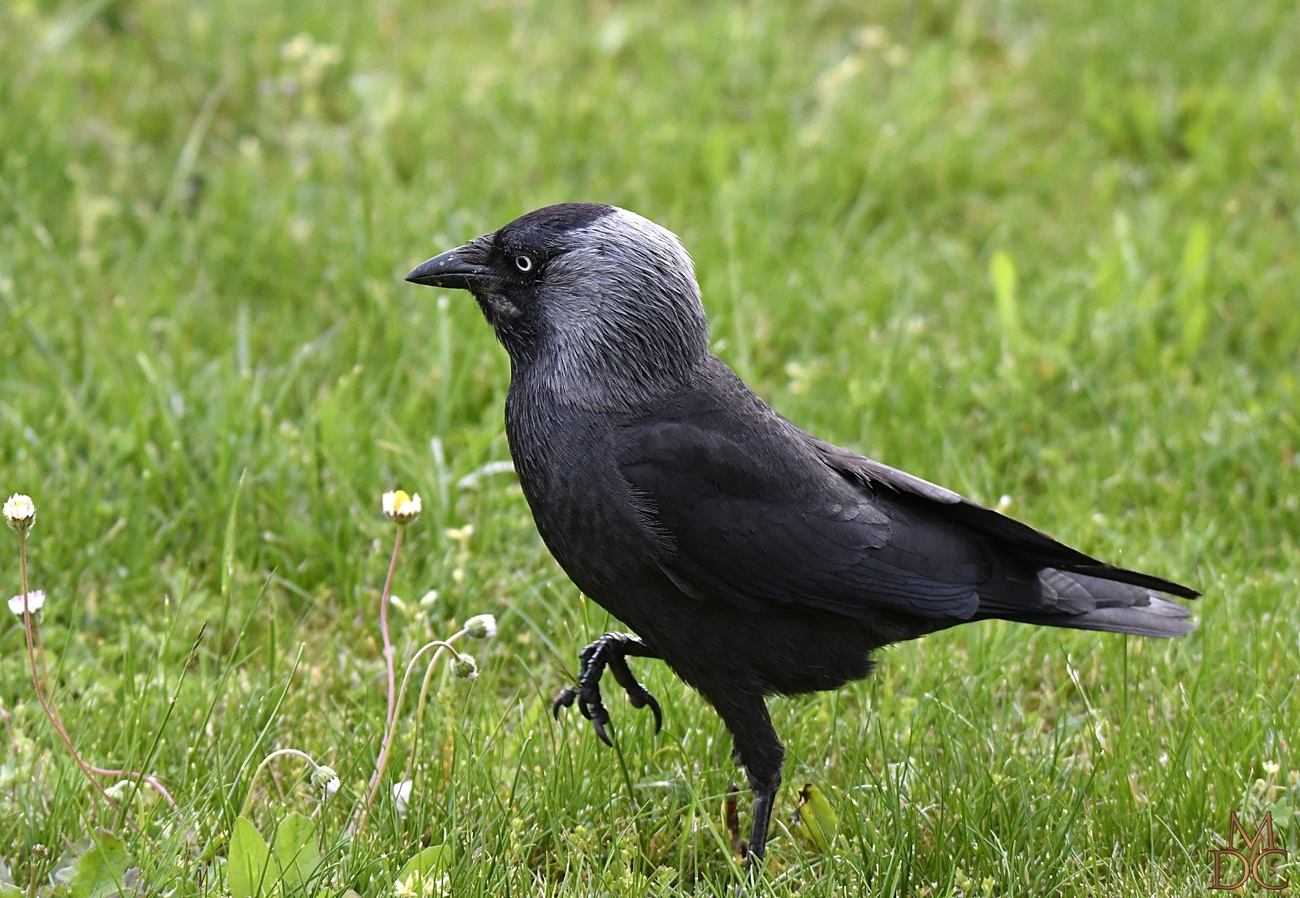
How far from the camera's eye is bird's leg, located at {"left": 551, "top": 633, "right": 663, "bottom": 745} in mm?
3385

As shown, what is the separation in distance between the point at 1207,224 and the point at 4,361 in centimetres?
445

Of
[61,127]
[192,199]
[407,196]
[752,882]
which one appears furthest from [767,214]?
[752,882]

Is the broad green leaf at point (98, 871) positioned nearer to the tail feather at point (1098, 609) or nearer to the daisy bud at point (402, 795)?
the daisy bud at point (402, 795)

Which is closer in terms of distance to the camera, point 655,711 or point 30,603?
point 30,603

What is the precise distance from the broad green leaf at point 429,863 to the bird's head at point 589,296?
1046 mm

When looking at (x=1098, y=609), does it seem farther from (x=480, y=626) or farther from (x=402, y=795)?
(x=402, y=795)

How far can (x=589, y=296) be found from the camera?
3.44m

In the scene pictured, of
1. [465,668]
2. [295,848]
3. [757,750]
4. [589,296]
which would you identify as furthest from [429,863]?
[589,296]

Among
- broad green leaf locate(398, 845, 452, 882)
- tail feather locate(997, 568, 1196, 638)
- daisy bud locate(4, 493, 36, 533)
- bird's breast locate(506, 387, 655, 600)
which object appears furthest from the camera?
tail feather locate(997, 568, 1196, 638)

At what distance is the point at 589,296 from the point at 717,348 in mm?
1592

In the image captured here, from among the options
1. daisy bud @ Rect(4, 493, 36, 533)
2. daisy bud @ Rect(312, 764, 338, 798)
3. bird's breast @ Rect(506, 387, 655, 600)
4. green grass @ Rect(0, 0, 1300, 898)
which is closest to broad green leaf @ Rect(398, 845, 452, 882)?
green grass @ Rect(0, 0, 1300, 898)

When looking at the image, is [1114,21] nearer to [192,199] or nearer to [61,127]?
[192,199]

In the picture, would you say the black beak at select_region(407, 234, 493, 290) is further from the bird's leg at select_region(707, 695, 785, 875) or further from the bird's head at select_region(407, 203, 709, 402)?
the bird's leg at select_region(707, 695, 785, 875)

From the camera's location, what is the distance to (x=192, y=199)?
19.0 ft
